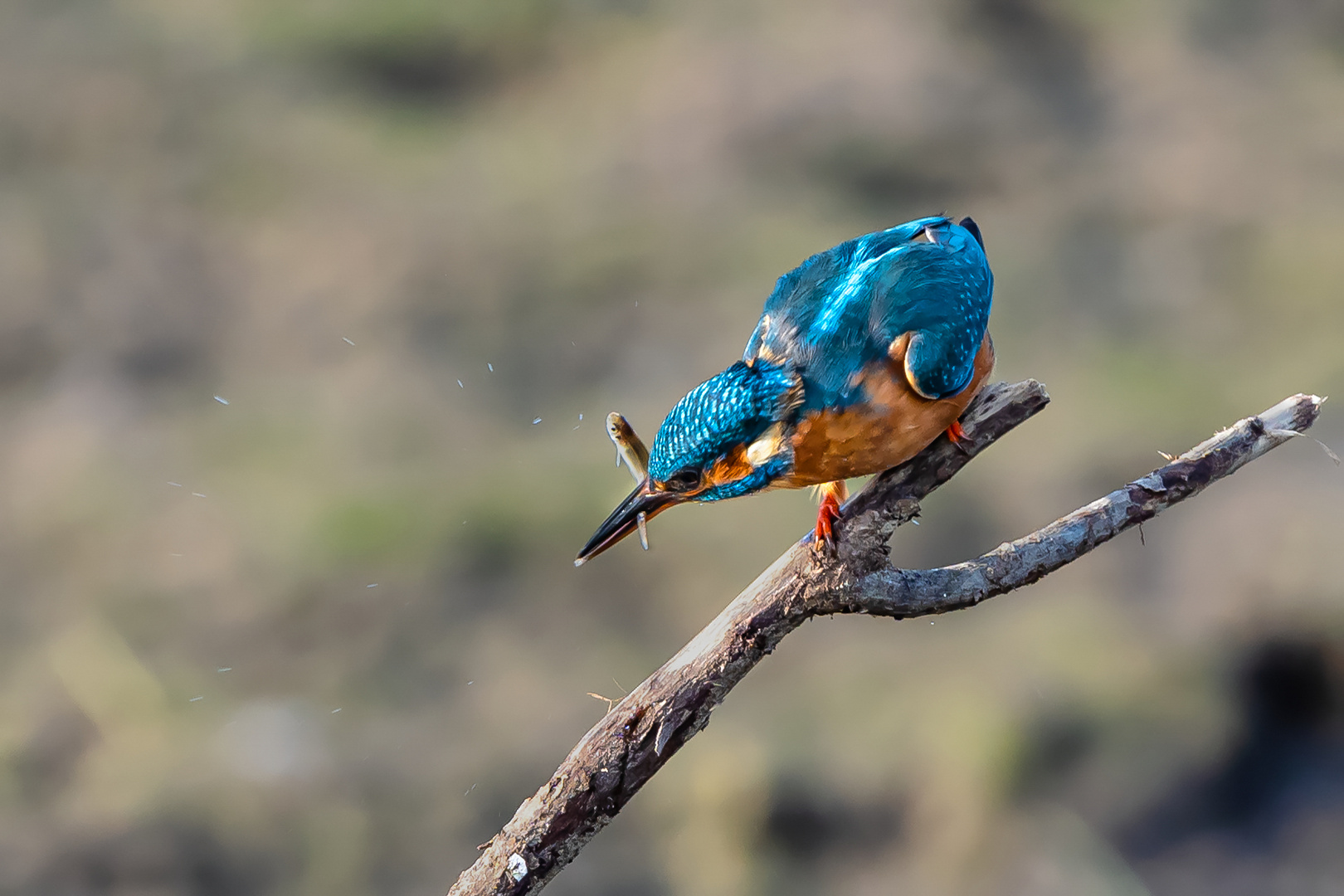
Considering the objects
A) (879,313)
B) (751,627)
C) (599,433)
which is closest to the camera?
(751,627)

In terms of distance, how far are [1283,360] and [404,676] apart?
3.98m

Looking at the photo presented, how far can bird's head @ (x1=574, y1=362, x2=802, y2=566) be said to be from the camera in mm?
1959

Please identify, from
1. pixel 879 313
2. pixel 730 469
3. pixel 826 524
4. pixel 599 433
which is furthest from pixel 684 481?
pixel 599 433

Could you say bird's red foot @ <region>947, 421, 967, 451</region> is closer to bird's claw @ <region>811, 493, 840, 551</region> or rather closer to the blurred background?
bird's claw @ <region>811, 493, 840, 551</region>

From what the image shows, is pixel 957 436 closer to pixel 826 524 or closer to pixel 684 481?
pixel 826 524

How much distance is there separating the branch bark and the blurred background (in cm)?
226

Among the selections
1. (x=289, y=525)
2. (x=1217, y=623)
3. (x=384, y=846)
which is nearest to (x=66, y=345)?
(x=289, y=525)

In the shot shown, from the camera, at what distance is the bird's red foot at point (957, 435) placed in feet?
7.30

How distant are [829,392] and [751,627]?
43cm

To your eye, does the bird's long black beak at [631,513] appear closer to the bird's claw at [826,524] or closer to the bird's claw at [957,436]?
the bird's claw at [826,524]

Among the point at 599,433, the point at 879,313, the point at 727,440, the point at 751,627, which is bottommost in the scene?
the point at 599,433

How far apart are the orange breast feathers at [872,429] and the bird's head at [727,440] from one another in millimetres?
49

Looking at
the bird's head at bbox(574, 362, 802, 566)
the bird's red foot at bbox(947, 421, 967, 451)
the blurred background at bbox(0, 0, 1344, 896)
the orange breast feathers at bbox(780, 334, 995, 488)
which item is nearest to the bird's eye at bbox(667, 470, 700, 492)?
the bird's head at bbox(574, 362, 802, 566)

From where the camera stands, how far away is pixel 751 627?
190cm
